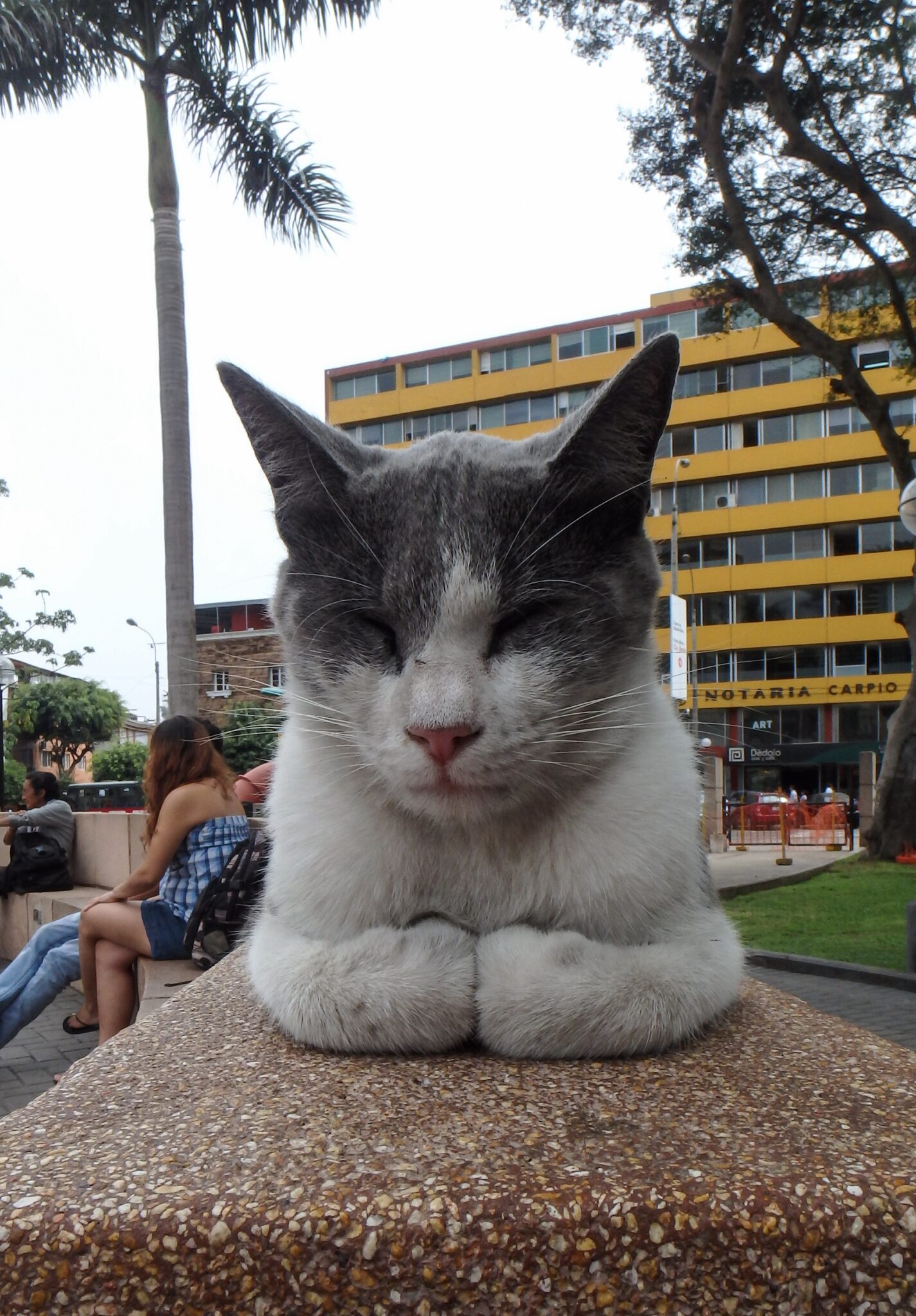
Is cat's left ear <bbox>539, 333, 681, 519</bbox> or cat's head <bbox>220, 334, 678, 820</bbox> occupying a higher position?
cat's left ear <bbox>539, 333, 681, 519</bbox>

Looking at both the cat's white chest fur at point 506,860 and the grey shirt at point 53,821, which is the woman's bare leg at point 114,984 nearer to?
the cat's white chest fur at point 506,860

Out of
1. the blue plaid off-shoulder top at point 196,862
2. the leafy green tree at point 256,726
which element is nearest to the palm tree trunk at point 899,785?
the blue plaid off-shoulder top at point 196,862

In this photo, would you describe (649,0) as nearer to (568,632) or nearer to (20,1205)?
(568,632)

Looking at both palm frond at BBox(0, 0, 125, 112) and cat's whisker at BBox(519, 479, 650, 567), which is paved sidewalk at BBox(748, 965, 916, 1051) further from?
palm frond at BBox(0, 0, 125, 112)

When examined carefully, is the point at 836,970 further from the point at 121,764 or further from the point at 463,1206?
the point at 121,764

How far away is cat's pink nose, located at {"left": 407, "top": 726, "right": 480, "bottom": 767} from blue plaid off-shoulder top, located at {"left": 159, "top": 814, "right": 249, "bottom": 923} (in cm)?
300

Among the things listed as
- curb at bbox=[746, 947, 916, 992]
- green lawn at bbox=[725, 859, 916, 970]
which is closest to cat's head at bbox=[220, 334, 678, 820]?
curb at bbox=[746, 947, 916, 992]

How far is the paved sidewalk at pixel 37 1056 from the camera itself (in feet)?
16.5

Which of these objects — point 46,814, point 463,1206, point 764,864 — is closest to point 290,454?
point 463,1206

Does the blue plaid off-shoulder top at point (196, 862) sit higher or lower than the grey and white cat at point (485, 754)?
lower

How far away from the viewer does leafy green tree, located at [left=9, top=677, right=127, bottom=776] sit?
3272cm

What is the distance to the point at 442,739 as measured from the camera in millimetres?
1420

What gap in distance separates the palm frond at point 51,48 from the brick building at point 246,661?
26.5 feet

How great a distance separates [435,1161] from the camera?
132cm
